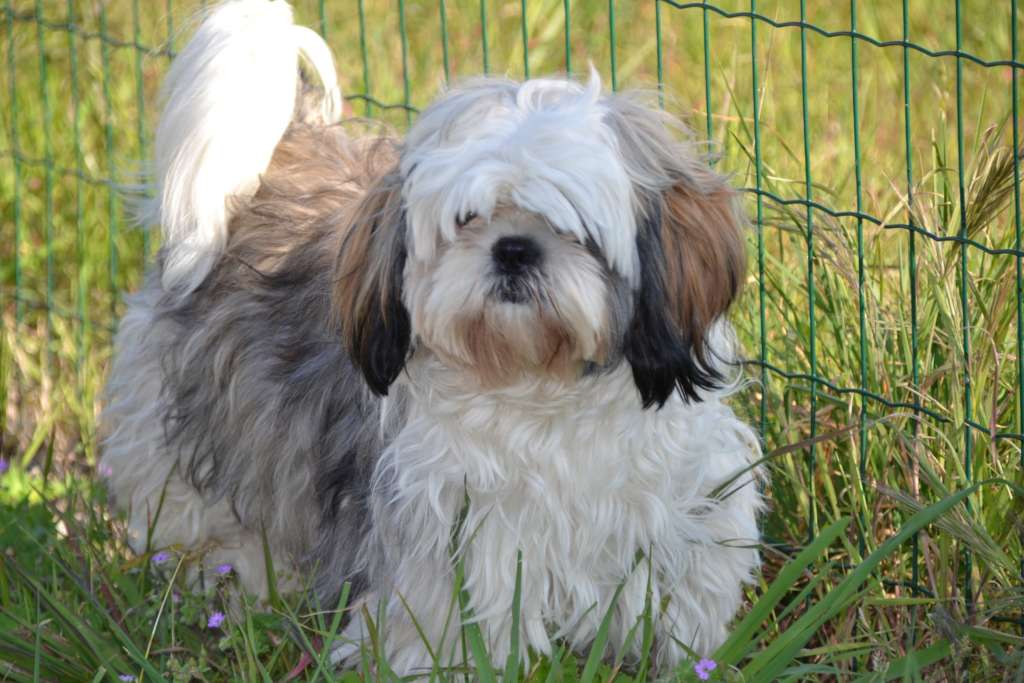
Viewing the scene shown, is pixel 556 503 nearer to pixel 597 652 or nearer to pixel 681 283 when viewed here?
pixel 597 652

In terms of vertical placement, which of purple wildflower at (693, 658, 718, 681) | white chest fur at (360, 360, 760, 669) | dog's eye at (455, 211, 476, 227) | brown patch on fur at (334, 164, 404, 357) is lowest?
purple wildflower at (693, 658, 718, 681)

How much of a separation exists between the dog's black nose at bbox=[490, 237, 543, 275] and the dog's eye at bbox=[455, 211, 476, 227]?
0.06m

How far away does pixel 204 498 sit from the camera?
320 centimetres

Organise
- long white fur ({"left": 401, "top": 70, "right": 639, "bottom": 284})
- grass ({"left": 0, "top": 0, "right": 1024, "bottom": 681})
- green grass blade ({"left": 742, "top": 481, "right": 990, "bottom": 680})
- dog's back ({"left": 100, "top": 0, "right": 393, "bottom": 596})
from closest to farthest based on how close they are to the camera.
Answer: long white fur ({"left": 401, "top": 70, "right": 639, "bottom": 284}) → green grass blade ({"left": 742, "top": 481, "right": 990, "bottom": 680}) → grass ({"left": 0, "top": 0, "right": 1024, "bottom": 681}) → dog's back ({"left": 100, "top": 0, "right": 393, "bottom": 596})

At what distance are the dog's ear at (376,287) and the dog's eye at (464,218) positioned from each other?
17 cm

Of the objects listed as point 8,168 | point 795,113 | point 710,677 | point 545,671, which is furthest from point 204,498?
point 795,113

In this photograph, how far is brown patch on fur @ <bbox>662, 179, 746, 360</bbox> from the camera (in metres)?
2.28

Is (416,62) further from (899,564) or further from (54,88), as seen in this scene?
(899,564)

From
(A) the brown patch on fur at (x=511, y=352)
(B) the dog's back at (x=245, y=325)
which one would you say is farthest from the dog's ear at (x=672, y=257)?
(B) the dog's back at (x=245, y=325)

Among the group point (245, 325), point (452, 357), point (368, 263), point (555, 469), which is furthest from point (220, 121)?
point (555, 469)

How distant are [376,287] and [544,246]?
1.18ft

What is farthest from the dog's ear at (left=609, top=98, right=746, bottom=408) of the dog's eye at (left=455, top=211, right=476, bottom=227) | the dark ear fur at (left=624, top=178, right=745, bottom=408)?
the dog's eye at (left=455, top=211, right=476, bottom=227)

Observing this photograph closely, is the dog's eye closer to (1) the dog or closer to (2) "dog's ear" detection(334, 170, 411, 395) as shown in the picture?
(1) the dog

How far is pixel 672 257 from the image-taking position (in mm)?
2275
